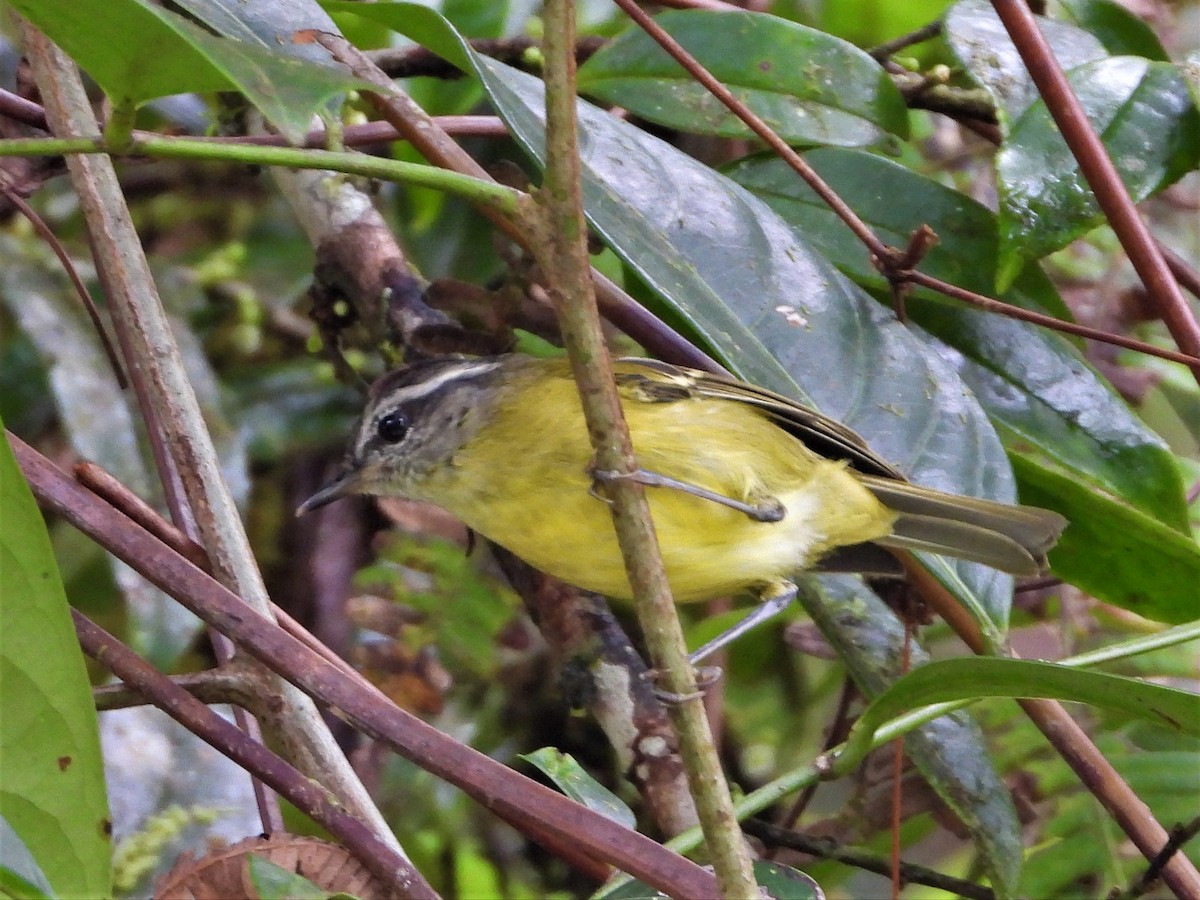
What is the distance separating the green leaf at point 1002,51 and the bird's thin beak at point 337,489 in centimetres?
121

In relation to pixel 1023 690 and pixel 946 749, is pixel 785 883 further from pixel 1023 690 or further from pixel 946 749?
pixel 946 749

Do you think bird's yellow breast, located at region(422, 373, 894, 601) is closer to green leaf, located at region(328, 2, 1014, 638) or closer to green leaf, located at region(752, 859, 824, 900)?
green leaf, located at region(328, 2, 1014, 638)

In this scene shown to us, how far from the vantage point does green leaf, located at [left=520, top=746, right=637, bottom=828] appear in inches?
60.7

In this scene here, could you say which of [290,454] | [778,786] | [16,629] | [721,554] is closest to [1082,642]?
[721,554]

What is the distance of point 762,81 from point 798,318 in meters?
0.58

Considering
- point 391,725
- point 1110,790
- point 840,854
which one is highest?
point 391,725

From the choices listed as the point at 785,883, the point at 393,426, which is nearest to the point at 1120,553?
the point at 785,883

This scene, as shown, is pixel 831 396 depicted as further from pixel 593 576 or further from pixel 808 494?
pixel 593 576

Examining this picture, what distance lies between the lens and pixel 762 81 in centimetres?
219

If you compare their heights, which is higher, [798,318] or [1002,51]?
[1002,51]

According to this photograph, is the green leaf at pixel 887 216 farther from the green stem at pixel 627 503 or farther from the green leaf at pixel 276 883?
the green leaf at pixel 276 883

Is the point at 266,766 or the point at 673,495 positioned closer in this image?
the point at 266,766

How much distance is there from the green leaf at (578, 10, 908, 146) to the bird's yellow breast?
1.71 feet

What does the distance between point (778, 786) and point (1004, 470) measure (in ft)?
2.27
